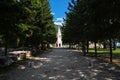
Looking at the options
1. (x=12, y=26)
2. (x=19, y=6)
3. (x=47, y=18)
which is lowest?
(x=12, y=26)

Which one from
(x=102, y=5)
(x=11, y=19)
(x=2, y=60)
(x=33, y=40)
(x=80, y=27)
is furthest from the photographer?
(x=33, y=40)

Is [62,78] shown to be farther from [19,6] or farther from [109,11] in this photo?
[19,6]

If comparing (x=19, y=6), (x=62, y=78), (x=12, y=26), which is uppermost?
(x=19, y=6)

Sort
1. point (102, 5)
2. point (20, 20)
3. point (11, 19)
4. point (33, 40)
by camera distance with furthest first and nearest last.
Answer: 1. point (33, 40)
2. point (20, 20)
3. point (11, 19)
4. point (102, 5)

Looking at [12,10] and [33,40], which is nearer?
[12,10]

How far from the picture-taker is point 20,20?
54.3 feet

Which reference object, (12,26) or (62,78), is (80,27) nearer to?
(12,26)

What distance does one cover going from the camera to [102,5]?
12.6m

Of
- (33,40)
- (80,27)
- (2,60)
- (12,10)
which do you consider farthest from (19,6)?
A: (33,40)

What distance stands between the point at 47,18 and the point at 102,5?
95.6 ft

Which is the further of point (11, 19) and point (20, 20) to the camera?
point (20, 20)

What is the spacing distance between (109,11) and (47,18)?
28.9 m

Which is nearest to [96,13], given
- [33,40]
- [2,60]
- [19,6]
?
[19,6]

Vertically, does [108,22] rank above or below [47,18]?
below
